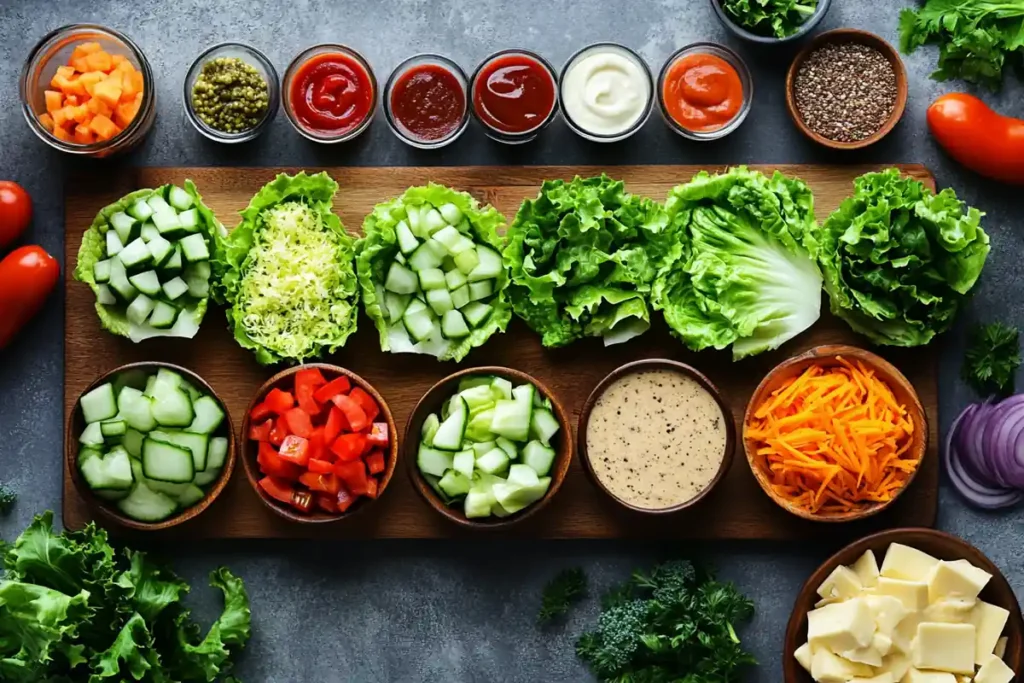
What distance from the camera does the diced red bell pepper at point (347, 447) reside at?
4.27m

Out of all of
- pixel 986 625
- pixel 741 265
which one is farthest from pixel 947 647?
pixel 741 265

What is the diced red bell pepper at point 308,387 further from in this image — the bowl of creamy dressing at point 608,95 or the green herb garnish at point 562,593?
the bowl of creamy dressing at point 608,95

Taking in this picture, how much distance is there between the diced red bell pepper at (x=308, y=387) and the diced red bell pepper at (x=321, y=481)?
24 centimetres

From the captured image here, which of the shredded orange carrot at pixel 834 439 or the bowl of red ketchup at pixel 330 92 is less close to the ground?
the bowl of red ketchup at pixel 330 92

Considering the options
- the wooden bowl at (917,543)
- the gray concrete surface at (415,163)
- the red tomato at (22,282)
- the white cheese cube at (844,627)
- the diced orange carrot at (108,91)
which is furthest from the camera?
the gray concrete surface at (415,163)

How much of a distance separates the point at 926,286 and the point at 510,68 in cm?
185

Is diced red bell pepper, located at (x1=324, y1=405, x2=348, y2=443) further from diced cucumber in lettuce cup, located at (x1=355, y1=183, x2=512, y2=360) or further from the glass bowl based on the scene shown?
the glass bowl

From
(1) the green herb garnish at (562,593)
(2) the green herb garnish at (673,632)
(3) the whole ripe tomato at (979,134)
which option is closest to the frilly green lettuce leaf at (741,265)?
(3) the whole ripe tomato at (979,134)

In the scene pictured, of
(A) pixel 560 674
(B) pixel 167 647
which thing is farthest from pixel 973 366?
(B) pixel 167 647

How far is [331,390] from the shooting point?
14.2 ft

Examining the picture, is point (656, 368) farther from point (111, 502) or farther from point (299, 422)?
point (111, 502)

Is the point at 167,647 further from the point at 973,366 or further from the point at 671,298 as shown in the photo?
the point at 973,366

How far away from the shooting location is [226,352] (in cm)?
458

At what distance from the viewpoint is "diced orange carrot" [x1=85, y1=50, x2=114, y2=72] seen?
14.7 feet
